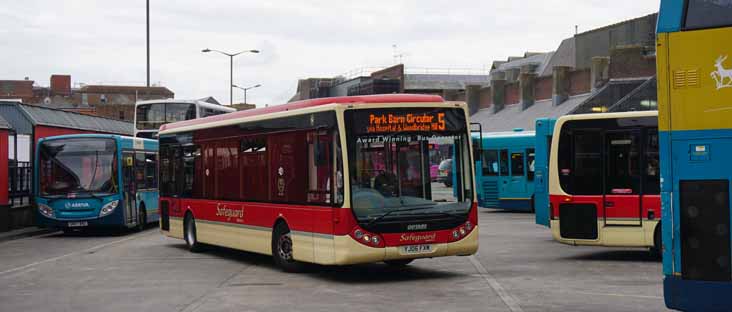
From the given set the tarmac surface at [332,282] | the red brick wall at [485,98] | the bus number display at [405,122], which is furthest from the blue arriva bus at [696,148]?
the red brick wall at [485,98]

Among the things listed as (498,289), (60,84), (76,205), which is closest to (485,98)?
(76,205)

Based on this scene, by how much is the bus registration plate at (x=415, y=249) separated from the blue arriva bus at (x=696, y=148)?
6236 millimetres

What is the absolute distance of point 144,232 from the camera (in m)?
29.4

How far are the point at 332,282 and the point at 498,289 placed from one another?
2595mm

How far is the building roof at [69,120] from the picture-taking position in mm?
34438

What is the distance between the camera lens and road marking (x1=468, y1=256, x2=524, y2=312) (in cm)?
1222

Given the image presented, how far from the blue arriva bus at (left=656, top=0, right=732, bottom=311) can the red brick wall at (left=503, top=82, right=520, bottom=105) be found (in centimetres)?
5545

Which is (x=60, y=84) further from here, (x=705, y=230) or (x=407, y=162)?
(x=705, y=230)

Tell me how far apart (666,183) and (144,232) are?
2193 centimetres

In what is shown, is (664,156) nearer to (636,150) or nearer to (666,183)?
(666,183)

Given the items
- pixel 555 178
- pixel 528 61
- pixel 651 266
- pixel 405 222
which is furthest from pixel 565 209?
pixel 528 61

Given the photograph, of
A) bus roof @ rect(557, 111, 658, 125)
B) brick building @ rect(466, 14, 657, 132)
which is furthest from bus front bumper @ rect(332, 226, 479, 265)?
brick building @ rect(466, 14, 657, 132)

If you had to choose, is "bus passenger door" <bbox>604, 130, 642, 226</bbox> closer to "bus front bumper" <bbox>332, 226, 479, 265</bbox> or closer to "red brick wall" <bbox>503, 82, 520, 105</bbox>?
"bus front bumper" <bbox>332, 226, 479, 265</bbox>

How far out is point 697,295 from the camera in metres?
9.21
